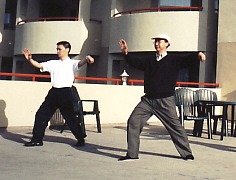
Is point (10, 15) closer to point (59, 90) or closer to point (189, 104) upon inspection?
point (189, 104)

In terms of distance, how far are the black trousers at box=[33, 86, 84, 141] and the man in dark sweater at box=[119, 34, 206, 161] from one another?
5.73ft

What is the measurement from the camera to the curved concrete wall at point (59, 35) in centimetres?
2238

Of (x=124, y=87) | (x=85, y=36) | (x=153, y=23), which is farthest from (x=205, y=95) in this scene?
(x=85, y=36)

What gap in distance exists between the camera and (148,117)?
284 inches

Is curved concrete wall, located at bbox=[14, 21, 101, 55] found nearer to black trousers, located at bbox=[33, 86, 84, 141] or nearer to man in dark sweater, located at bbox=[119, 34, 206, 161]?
black trousers, located at bbox=[33, 86, 84, 141]

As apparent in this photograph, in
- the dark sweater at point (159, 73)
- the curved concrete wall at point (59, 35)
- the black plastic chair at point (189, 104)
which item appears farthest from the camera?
the curved concrete wall at point (59, 35)

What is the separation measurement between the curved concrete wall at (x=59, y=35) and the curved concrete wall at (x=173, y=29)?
3.35 meters

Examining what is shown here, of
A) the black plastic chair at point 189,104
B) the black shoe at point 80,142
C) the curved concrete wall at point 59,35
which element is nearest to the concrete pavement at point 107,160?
the black shoe at point 80,142

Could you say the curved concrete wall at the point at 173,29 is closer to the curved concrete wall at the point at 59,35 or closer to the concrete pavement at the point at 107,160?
the curved concrete wall at the point at 59,35

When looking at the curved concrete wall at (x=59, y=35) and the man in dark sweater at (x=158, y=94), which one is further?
the curved concrete wall at (x=59, y=35)

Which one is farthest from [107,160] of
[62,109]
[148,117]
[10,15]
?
[10,15]

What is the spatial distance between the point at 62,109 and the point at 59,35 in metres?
14.3

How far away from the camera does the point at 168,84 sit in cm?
709

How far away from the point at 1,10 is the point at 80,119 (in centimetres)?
1929
